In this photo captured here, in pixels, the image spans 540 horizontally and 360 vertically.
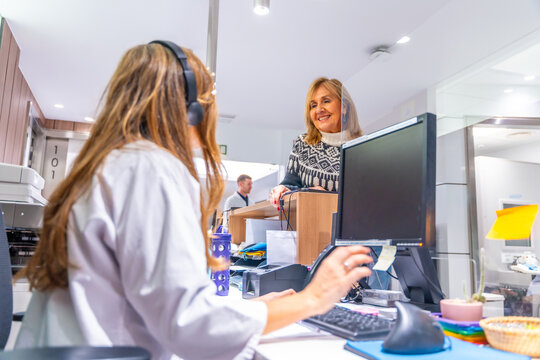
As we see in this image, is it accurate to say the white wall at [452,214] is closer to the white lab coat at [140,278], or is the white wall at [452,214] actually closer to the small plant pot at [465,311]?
the small plant pot at [465,311]

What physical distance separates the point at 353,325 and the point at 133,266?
1.40ft

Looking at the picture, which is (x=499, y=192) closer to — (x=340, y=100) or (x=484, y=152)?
(x=484, y=152)

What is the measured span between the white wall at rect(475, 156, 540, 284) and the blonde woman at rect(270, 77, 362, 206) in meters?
0.61

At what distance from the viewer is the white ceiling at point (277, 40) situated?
6.15ft

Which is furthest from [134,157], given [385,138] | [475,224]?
[475,224]

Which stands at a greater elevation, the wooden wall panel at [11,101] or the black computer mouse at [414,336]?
the wooden wall panel at [11,101]

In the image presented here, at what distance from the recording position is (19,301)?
205cm

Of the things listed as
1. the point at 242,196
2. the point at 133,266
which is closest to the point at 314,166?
the point at 133,266

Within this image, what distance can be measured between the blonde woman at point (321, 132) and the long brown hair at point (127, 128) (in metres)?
1.05

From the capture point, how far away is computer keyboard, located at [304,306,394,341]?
0.72 m

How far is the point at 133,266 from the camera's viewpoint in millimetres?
554

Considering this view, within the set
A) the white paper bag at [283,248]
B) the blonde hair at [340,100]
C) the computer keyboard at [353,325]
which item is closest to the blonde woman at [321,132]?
the blonde hair at [340,100]

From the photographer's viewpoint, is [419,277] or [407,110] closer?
[419,277]

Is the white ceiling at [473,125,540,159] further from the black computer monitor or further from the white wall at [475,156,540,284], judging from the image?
the black computer monitor
